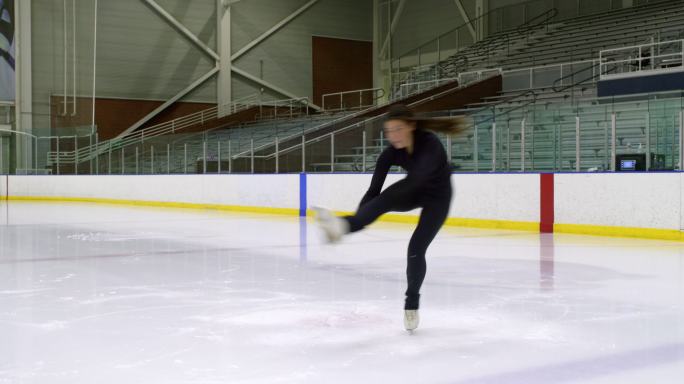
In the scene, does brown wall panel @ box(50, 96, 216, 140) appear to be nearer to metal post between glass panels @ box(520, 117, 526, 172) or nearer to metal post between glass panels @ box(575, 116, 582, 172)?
metal post between glass panels @ box(520, 117, 526, 172)

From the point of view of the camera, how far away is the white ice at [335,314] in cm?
356

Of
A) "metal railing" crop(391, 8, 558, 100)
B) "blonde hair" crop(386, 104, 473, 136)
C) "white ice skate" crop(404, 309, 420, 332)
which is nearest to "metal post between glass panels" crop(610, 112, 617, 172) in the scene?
"blonde hair" crop(386, 104, 473, 136)

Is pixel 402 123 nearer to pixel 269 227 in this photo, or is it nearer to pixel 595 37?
pixel 269 227

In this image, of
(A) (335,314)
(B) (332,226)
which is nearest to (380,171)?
(B) (332,226)

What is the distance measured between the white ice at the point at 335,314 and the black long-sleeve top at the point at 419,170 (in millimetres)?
776

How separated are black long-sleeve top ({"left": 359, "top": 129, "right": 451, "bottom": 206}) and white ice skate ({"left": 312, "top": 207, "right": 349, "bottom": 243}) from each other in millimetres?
356

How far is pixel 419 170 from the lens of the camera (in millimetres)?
3998

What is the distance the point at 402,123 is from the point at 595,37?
21.0 m

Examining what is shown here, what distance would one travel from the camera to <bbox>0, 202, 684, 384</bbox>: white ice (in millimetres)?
3564

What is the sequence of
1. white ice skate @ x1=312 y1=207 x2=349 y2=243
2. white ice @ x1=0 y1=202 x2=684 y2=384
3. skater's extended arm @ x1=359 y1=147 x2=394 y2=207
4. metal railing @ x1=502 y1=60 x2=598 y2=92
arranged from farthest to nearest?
metal railing @ x1=502 y1=60 x2=598 y2=92, skater's extended arm @ x1=359 y1=147 x2=394 y2=207, white ice skate @ x1=312 y1=207 x2=349 y2=243, white ice @ x1=0 y1=202 x2=684 y2=384

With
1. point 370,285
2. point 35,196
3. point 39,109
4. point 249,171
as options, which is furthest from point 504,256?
point 39,109

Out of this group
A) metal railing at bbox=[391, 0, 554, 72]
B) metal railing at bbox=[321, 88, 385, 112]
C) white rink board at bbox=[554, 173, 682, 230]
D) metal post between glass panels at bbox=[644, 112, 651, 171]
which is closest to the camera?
white rink board at bbox=[554, 173, 682, 230]

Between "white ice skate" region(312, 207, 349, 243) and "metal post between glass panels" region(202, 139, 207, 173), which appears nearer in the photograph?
"white ice skate" region(312, 207, 349, 243)

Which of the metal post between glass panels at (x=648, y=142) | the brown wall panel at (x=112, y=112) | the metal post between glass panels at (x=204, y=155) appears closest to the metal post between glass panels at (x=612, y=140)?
the metal post between glass panels at (x=648, y=142)
